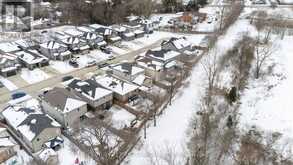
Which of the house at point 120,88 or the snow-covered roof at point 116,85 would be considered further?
the snow-covered roof at point 116,85

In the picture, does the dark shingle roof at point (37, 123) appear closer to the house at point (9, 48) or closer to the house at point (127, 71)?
the house at point (127, 71)

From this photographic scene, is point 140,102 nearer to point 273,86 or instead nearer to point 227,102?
point 227,102

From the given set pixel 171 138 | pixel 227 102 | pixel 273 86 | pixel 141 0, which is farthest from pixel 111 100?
pixel 141 0

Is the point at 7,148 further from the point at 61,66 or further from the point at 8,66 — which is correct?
the point at 61,66

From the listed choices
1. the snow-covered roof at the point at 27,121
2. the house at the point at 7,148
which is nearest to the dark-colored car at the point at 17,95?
the snow-covered roof at the point at 27,121

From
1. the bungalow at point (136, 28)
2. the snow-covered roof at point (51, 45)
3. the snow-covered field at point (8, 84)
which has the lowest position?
the snow-covered field at point (8, 84)

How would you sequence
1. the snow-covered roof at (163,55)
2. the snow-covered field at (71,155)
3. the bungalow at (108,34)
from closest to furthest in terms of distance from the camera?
the snow-covered field at (71,155), the snow-covered roof at (163,55), the bungalow at (108,34)
